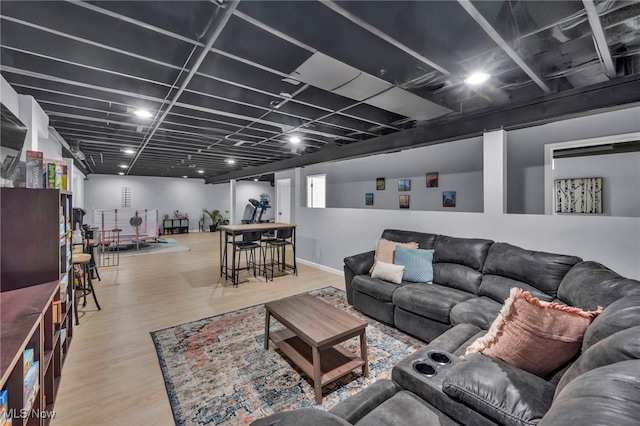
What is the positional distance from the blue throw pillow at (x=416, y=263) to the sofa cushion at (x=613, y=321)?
198cm

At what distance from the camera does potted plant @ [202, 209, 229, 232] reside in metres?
12.4

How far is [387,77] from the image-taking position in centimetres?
245

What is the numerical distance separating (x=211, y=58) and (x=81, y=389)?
2.86 m

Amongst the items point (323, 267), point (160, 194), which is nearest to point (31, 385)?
point (323, 267)

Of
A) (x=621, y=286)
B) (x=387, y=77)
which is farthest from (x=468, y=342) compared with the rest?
(x=387, y=77)

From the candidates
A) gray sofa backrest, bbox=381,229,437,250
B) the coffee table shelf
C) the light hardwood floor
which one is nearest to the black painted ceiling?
→ gray sofa backrest, bbox=381,229,437,250

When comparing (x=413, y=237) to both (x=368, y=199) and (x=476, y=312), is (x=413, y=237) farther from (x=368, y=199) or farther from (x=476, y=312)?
(x=368, y=199)

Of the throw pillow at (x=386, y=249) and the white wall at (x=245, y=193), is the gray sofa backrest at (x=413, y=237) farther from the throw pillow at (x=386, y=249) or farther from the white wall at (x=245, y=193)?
the white wall at (x=245, y=193)

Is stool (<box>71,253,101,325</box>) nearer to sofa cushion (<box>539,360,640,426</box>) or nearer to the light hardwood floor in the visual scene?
the light hardwood floor

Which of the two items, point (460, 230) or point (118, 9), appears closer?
point (118, 9)

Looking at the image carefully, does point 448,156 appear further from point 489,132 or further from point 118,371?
point 118,371

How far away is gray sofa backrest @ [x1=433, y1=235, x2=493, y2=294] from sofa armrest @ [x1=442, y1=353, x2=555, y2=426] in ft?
5.55

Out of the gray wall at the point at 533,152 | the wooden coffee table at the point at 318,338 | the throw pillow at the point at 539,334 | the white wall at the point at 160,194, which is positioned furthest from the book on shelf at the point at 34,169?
the white wall at the point at 160,194

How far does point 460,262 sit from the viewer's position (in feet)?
10.3
